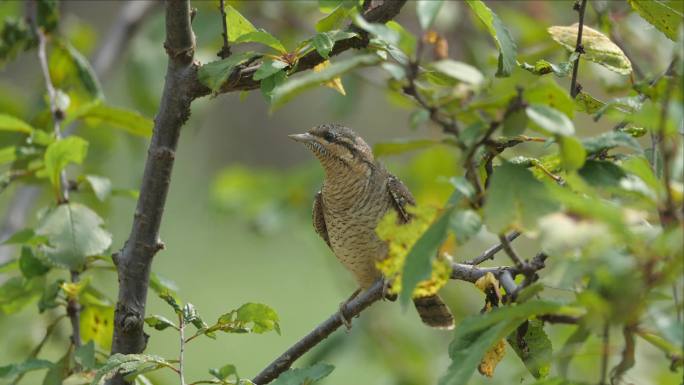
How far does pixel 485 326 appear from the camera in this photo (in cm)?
140

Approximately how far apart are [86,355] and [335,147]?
1.35 m

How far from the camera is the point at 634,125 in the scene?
6.00ft

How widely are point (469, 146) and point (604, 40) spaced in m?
0.78

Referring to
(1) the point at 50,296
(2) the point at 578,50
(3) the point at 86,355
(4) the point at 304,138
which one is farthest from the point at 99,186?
(2) the point at 578,50

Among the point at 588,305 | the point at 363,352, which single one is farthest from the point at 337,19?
the point at 363,352

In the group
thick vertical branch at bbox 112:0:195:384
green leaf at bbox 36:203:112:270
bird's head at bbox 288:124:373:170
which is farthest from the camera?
bird's head at bbox 288:124:373:170

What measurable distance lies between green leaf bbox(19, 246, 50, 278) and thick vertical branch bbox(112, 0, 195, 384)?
351 millimetres

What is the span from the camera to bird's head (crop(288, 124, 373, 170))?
10.6 feet

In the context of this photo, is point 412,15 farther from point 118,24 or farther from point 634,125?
point 634,125

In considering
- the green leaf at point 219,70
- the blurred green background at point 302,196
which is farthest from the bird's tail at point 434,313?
the green leaf at point 219,70

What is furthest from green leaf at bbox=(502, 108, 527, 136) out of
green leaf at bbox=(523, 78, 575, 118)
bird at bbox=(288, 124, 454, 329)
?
bird at bbox=(288, 124, 454, 329)

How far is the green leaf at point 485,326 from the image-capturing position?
135cm

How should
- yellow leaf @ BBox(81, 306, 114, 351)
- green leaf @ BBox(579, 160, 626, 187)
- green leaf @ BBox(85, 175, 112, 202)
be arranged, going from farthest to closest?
green leaf @ BBox(85, 175, 112, 202) < yellow leaf @ BBox(81, 306, 114, 351) < green leaf @ BBox(579, 160, 626, 187)

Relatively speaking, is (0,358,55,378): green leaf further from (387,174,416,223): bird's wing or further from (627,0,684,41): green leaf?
(627,0,684,41): green leaf
